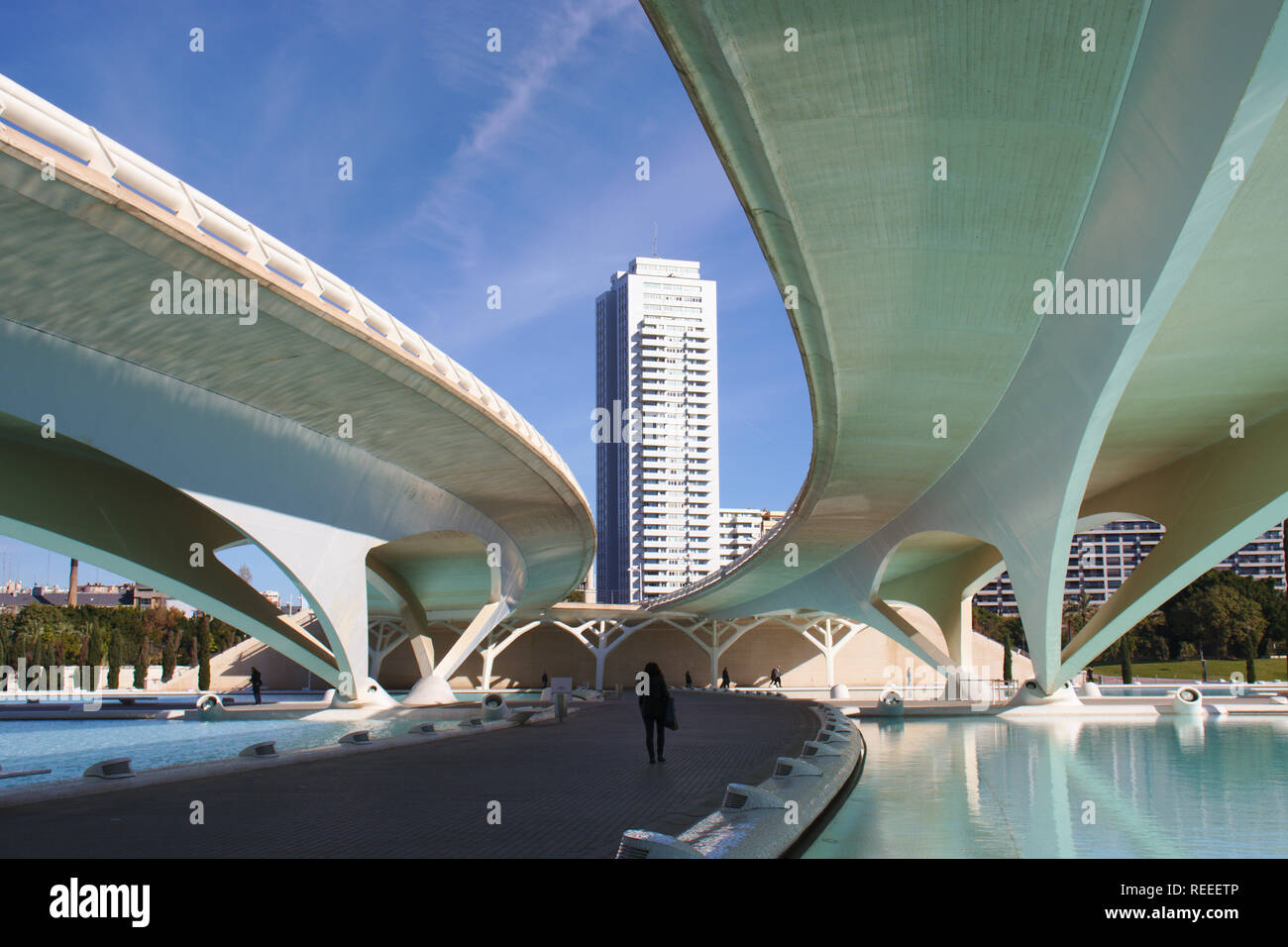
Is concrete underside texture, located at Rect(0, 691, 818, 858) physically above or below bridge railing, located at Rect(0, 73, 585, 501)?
below

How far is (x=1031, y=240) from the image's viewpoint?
1161 cm

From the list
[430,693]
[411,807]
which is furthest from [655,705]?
[430,693]

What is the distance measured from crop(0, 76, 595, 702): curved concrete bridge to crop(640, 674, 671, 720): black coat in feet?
24.4

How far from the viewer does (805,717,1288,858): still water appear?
22.5 ft

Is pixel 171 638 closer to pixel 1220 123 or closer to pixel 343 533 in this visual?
pixel 343 533

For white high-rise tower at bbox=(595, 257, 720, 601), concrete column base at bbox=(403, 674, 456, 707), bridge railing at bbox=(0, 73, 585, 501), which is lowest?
concrete column base at bbox=(403, 674, 456, 707)

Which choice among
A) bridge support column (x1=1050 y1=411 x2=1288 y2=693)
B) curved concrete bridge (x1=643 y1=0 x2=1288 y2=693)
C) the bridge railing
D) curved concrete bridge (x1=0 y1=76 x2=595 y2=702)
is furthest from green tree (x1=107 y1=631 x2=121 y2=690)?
bridge support column (x1=1050 y1=411 x2=1288 y2=693)

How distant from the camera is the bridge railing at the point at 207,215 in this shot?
35.3 ft

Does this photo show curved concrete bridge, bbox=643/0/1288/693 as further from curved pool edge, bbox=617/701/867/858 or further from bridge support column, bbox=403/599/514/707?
bridge support column, bbox=403/599/514/707

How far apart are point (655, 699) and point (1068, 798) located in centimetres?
453

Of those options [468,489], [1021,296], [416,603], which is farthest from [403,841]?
[416,603]

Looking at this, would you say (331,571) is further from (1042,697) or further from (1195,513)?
(1195,513)

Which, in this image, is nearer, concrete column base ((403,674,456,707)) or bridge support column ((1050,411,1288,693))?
bridge support column ((1050,411,1288,693))

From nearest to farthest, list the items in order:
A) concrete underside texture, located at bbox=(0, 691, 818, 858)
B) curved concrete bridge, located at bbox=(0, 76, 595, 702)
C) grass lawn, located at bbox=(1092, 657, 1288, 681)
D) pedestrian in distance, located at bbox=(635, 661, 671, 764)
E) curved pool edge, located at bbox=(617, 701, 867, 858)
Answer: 1. curved pool edge, located at bbox=(617, 701, 867, 858)
2. concrete underside texture, located at bbox=(0, 691, 818, 858)
3. pedestrian in distance, located at bbox=(635, 661, 671, 764)
4. curved concrete bridge, located at bbox=(0, 76, 595, 702)
5. grass lawn, located at bbox=(1092, 657, 1288, 681)
